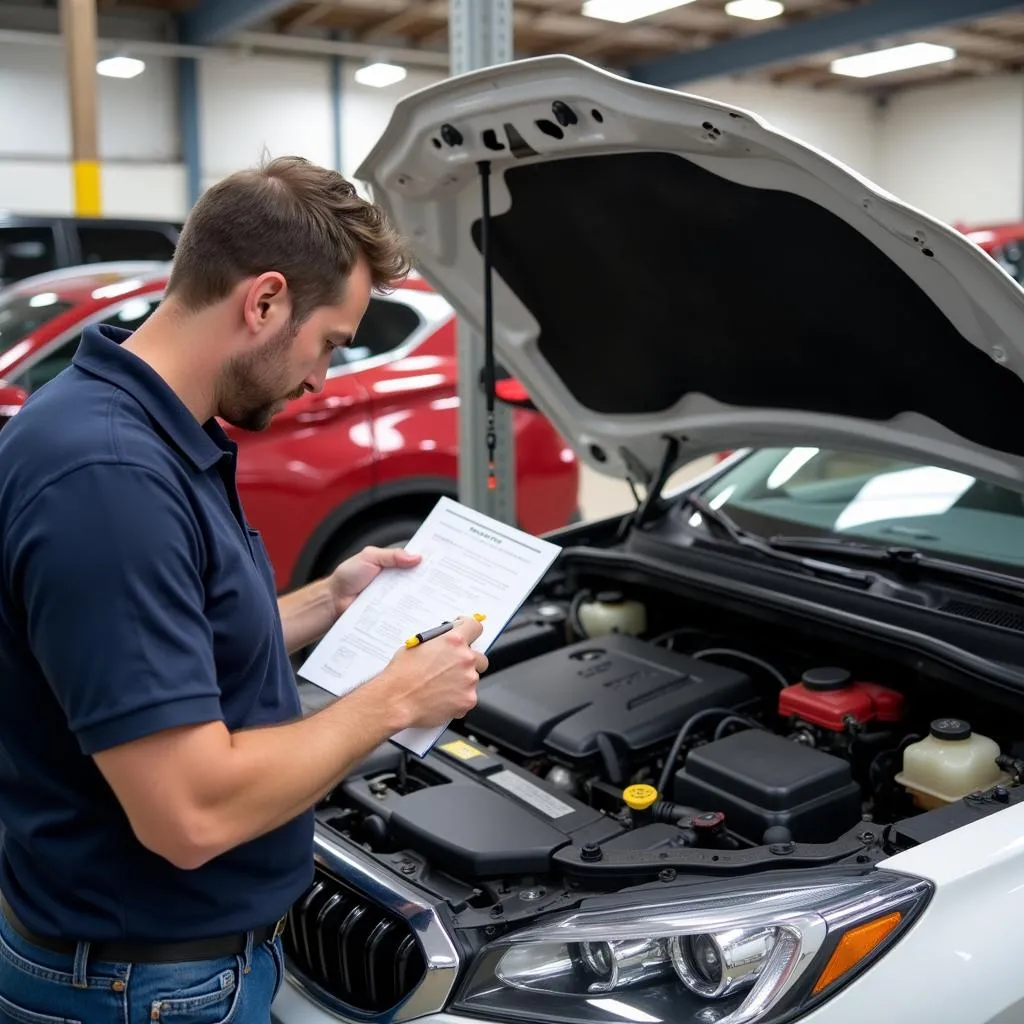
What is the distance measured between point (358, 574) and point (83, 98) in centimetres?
803

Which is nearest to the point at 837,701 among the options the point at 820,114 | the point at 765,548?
the point at 765,548

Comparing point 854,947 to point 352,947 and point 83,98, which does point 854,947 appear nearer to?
point 352,947

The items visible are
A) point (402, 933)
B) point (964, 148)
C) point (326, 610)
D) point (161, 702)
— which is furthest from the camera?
point (964, 148)

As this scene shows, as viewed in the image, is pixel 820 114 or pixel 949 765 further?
A: pixel 820 114

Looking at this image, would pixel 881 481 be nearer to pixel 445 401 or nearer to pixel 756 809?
pixel 756 809

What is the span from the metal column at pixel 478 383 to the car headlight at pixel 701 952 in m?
1.89

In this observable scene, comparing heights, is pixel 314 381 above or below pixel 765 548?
above

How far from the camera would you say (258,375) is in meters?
1.29

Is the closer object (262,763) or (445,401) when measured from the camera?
(262,763)

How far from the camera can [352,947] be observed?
1.69 metres

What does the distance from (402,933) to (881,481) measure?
1.53 meters

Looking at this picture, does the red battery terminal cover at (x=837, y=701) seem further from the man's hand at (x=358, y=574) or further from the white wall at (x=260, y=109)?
the white wall at (x=260, y=109)

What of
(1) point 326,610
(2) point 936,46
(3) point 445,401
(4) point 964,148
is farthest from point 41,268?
(4) point 964,148

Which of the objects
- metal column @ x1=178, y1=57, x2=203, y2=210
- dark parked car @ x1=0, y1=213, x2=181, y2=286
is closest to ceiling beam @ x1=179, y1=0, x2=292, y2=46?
metal column @ x1=178, y1=57, x2=203, y2=210
